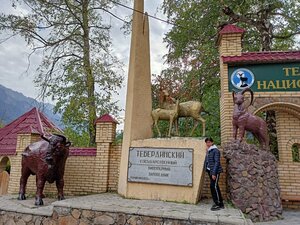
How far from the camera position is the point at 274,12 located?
29.8ft

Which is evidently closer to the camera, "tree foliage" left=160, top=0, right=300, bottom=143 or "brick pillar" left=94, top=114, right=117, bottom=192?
"brick pillar" left=94, top=114, right=117, bottom=192

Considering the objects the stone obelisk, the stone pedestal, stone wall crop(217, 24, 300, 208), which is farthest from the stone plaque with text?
stone wall crop(217, 24, 300, 208)

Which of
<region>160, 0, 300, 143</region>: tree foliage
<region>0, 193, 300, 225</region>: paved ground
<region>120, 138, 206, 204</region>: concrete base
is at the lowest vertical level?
<region>0, 193, 300, 225</region>: paved ground

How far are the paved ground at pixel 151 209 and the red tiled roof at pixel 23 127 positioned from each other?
11.3 ft

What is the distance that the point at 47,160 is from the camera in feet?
17.1

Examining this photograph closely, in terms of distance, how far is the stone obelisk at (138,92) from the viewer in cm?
577

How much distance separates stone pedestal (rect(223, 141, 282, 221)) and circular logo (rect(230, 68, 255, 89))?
1679mm

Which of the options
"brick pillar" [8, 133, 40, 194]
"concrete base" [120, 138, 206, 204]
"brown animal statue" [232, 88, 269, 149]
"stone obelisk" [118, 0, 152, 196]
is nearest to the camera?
"concrete base" [120, 138, 206, 204]

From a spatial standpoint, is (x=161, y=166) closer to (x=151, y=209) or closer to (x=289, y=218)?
(x=151, y=209)

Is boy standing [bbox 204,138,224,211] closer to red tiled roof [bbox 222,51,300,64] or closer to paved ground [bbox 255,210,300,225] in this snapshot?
paved ground [bbox 255,210,300,225]

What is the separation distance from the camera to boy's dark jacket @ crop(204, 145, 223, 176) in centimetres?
453

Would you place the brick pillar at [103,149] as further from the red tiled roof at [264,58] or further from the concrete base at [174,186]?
the red tiled roof at [264,58]

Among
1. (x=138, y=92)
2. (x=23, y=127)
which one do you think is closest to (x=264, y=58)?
(x=138, y=92)

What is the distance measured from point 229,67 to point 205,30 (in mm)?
4190
